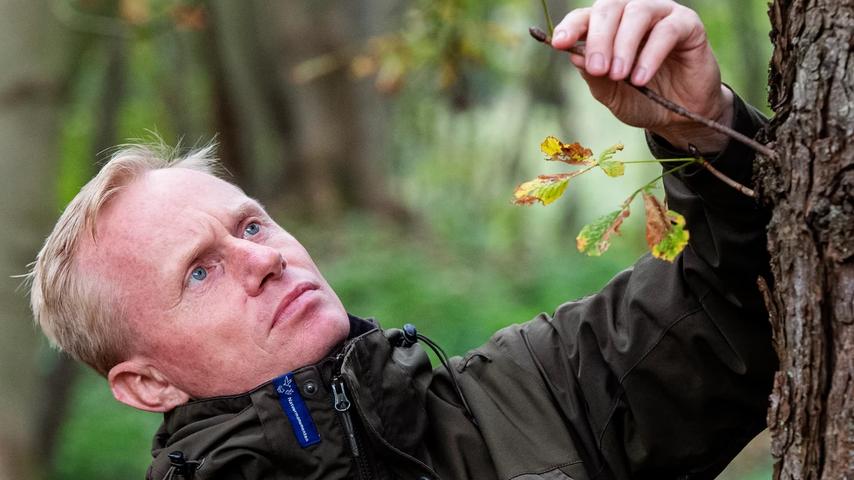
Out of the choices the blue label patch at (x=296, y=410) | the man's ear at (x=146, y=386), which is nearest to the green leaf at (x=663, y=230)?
the blue label patch at (x=296, y=410)

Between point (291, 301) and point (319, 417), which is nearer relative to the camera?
point (319, 417)

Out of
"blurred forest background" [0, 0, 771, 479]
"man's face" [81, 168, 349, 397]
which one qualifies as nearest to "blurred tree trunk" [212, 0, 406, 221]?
"blurred forest background" [0, 0, 771, 479]

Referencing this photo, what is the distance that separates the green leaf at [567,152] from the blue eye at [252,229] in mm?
986

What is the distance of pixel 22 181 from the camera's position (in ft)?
13.8

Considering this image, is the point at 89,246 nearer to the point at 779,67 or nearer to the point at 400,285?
the point at 779,67

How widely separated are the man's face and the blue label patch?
0.06 metres

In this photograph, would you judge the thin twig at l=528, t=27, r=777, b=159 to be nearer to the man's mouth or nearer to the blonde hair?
the man's mouth

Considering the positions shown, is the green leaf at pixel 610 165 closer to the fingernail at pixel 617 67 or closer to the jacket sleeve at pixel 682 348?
the fingernail at pixel 617 67

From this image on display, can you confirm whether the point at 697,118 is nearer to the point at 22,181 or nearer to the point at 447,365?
the point at 447,365

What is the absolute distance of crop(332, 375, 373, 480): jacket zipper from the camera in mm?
2168

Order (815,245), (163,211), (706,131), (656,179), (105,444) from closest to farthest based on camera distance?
(815,245) < (656,179) < (706,131) < (163,211) < (105,444)

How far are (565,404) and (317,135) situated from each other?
11013 mm

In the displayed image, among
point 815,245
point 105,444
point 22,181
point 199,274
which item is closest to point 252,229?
point 199,274

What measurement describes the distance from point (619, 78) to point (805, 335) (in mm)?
520
